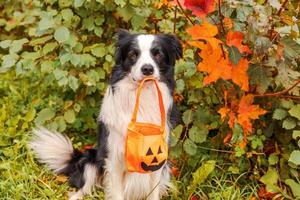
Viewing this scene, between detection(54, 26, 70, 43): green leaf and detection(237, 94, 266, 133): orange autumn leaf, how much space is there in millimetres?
1306

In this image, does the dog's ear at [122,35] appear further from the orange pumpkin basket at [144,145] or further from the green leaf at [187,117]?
the green leaf at [187,117]

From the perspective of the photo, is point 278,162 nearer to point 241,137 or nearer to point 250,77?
point 241,137

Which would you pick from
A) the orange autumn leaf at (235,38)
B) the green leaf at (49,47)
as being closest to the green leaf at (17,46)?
the green leaf at (49,47)

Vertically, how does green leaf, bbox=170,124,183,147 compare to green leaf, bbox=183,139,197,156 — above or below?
above

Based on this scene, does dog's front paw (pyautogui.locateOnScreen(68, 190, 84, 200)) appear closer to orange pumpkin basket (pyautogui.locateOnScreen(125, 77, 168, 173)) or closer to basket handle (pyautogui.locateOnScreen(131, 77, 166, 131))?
orange pumpkin basket (pyautogui.locateOnScreen(125, 77, 168, 173))

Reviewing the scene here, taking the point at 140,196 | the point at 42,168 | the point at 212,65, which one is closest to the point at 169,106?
the point at 212,65

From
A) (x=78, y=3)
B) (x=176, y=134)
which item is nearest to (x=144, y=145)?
(x=176, y=134)

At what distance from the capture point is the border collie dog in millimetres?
3232

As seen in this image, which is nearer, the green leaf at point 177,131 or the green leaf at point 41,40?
the green leaf at point 177,131

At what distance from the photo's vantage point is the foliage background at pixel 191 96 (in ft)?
10.8

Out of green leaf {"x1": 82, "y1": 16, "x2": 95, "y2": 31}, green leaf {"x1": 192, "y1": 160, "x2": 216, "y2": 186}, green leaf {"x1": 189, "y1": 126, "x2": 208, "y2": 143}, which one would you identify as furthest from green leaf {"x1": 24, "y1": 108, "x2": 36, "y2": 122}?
green leaf {"x1": 192, "y1": 160, "x2": 216, "y2": 186}

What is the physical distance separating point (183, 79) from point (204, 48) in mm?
598

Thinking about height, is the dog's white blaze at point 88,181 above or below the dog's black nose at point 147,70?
below

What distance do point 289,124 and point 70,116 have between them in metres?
1.64
